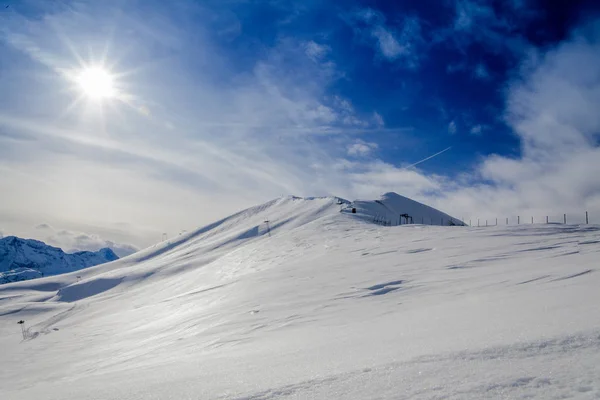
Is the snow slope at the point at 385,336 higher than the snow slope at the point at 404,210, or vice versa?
the snow slope at the point at 404,210

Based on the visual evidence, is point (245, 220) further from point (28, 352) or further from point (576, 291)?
point (576, 291)

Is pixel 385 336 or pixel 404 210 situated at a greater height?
pixel 404 210

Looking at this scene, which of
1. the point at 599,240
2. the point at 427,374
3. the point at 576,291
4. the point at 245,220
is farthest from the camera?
the point at 245,220

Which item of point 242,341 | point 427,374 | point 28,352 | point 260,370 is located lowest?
point 28,352

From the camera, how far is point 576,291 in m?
7.96

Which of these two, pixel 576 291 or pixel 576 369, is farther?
pixel 576 291

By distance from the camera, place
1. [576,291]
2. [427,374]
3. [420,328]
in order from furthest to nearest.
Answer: [576,291] < [420,328] < [427,374]

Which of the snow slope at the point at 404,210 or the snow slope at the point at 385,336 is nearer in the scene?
the snow slope at the point at 385,336

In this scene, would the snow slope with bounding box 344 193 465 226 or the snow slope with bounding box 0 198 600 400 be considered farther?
the snow slope with bounding box 344 193 465 226

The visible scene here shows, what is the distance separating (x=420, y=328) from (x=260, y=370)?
337 cm

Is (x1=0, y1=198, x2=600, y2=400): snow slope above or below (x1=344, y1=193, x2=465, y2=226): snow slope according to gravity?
below

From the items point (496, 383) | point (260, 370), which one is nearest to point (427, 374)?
point (496, 383)

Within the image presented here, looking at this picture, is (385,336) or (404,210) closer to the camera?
(385,336)

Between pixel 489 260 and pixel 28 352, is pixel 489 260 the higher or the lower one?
the higher one
